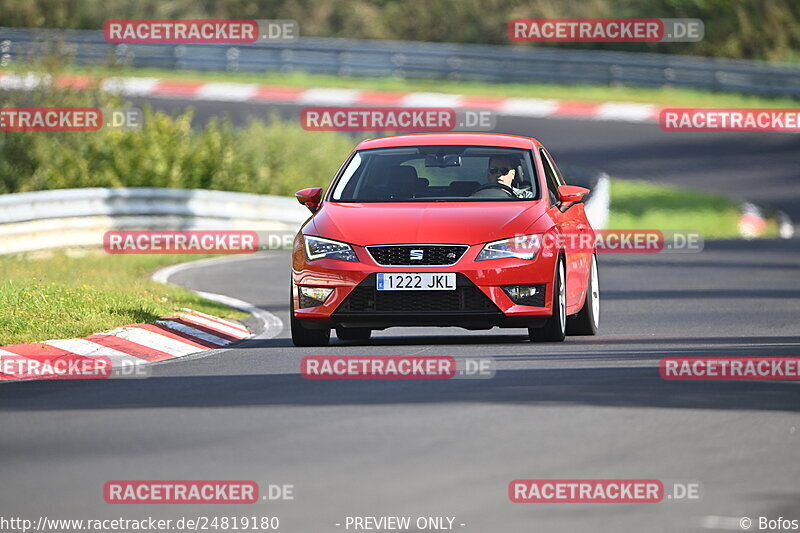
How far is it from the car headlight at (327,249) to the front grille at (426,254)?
29 centimetres

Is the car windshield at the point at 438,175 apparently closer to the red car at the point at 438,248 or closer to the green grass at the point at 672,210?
the red car at the point at 438,248

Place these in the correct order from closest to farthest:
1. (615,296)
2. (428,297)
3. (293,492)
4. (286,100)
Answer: (293,492), (428,297), (615,296), (286,100)

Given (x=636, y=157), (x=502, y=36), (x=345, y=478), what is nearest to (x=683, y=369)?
(x=345, y=478)

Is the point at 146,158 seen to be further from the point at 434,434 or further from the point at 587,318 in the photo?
the point at 434,434

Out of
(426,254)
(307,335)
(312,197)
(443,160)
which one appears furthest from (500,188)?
(307,335)

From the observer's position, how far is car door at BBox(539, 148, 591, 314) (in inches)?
503

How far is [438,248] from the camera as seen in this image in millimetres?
11891

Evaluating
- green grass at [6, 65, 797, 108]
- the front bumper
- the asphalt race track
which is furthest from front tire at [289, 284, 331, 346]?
green grass at [6, 65, 797, 108]

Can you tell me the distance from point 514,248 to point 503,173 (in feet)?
4.19

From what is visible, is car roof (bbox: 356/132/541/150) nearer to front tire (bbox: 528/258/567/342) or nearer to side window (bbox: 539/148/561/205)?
side window (bbox: 539/148/561/205)

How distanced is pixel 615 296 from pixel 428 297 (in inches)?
266

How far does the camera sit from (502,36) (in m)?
48.7

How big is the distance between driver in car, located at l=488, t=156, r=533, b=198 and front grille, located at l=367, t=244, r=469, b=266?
1.30m

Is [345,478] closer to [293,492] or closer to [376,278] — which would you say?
[293,492]
